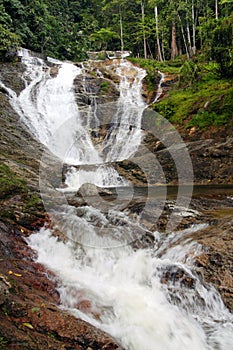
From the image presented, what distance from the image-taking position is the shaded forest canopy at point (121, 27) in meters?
20.0

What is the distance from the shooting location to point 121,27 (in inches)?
1293

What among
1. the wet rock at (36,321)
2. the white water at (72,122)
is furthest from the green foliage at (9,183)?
the white water at (72,122)

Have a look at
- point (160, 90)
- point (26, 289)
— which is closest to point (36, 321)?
point (26, 289)

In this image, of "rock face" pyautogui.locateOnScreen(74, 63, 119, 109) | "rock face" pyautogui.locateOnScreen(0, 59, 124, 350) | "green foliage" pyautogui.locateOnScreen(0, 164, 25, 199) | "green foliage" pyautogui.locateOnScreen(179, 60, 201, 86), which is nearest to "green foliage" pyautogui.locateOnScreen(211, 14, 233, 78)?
"green foliage" pyautogui.locateOnScreen(179, 60, 201, 86)

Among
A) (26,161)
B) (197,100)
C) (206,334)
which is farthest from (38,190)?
(197,100)

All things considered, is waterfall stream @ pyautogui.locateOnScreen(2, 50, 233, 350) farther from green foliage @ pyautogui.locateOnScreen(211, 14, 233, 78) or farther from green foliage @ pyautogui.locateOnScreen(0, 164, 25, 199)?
green foliage @ pyautogui.locateOnScreen(211, 14, 233, 78)

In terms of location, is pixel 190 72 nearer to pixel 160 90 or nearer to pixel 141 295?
pixel 160 90

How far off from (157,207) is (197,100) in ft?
32.0

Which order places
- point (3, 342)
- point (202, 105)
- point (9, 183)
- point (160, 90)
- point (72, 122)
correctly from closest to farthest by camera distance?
1. point (3, 342)
2. point (9, 183)
3. point (202, 105)
4. point (72, 122)
5. point (160, 90)

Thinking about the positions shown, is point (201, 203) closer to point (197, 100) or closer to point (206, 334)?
point (206, 334)

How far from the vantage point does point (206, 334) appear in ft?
12.2

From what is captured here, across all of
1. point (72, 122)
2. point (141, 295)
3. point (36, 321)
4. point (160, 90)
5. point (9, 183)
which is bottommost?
point (141, 295)

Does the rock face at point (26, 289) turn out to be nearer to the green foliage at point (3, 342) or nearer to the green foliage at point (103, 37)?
the green foliage at point (3, 342)

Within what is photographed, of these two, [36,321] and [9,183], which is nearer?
[36,321]
